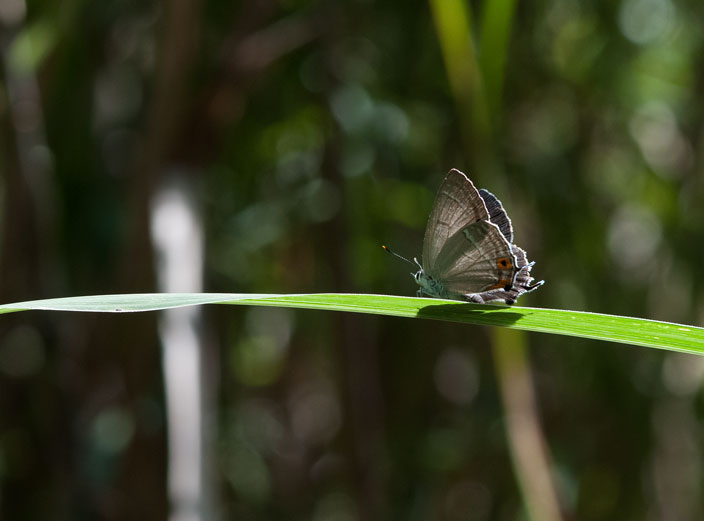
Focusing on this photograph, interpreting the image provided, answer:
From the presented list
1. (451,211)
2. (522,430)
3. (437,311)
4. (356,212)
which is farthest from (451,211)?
(356,212)

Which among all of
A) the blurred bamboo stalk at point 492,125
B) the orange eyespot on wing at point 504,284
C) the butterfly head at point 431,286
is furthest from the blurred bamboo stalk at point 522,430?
the orange eyespot on wing at point 504,284

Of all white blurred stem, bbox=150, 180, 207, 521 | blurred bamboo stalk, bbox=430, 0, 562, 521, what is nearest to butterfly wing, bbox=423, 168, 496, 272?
blurred bamboo stalk, bbox=430, 0, 562, 521

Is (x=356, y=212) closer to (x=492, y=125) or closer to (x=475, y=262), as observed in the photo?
(x=492, y=125)

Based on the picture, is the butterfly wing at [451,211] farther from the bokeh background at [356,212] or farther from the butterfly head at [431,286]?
the bokeh background at [356,212]

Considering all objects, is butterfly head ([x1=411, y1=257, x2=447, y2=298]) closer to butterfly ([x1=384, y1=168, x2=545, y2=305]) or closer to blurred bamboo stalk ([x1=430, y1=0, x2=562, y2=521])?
butterfly ([x1=384, y1=168, x2=545, y2=305])

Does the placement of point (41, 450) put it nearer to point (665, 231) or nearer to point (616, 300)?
point (616, 300)

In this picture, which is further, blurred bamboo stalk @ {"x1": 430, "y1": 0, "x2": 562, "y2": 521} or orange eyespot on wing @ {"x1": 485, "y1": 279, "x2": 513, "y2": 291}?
blurred bamboo stalk @ {"x1": 430, "y1": 0, "x2": 562, "y2": 521}
